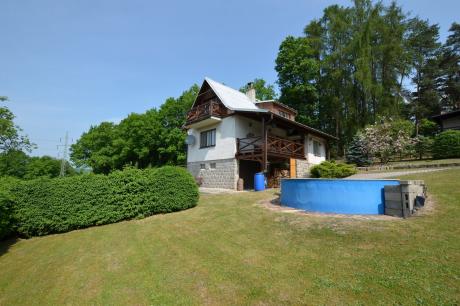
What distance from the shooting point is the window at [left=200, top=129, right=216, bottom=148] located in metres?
19.8

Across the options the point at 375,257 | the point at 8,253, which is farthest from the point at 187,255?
the point at 8,253

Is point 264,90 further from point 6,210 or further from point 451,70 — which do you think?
point 6,210

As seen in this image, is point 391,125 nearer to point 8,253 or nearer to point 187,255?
point 187,255

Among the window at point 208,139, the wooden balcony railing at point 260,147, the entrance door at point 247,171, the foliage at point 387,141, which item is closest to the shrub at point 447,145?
the foliage at point 387,141

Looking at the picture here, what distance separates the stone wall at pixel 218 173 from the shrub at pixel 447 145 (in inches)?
699

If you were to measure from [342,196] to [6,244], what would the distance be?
12.2 metres

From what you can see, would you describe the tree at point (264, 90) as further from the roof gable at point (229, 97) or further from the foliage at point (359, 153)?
the foliage at point (359, 153)

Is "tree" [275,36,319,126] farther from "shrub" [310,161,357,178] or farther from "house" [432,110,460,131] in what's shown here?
"shrub" [310,161,357,178]

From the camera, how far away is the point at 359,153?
23.5m

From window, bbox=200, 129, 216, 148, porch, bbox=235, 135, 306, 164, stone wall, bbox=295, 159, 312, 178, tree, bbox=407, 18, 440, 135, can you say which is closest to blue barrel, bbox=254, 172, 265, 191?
porch, bbox=235, 135, 306, 164

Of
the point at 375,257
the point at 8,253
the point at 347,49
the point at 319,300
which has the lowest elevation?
the point at 8,253

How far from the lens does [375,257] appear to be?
4.67 m

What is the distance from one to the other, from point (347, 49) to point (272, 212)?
27.5 meters

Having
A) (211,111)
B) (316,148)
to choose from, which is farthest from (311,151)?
(211,111)
